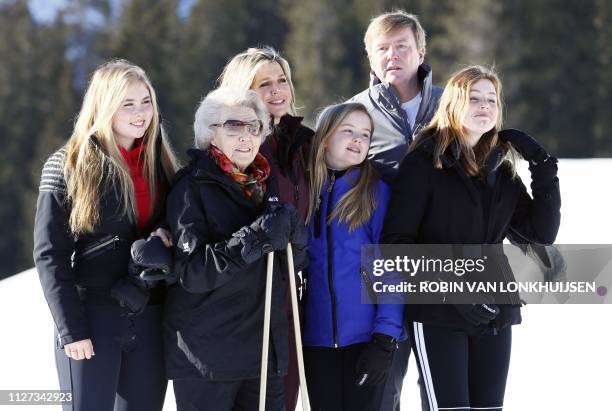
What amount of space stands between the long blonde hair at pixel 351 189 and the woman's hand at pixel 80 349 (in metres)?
0.93

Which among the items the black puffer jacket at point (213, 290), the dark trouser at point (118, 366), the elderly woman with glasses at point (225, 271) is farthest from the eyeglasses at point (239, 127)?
the dark trouser at point (118, 366)

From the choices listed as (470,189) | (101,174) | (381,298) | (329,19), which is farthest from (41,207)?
(329,19)

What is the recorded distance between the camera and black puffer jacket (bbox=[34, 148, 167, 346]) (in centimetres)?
313

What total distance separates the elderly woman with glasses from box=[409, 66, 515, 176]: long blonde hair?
0.66 meters

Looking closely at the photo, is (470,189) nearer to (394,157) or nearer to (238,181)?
(394,157)

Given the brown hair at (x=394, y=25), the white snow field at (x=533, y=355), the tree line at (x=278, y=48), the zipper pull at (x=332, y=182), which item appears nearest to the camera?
the zipper pull at (x=332, y=182)

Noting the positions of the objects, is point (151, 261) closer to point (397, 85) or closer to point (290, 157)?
point (290, 157)

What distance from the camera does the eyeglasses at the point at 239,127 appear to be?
10.6 ft

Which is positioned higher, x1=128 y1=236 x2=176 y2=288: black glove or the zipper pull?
the zipper pull

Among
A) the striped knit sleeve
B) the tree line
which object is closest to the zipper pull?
the striped knit sleeve

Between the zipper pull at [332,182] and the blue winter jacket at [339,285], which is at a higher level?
the zipper pull at [332,182]

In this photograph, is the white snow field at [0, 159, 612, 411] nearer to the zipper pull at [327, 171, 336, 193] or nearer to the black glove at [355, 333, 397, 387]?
the black glove at [355, 333, 397, 387]

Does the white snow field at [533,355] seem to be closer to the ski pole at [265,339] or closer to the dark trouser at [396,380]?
the dark trouser at [396,380]

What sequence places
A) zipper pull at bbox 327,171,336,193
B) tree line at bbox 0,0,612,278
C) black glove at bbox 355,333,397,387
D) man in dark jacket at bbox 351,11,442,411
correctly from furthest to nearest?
tree line at bbox 0,0,612,278, man in dark jacket at bbox 351,11,442,411, zipper pull at bbox 327,171,336,193, black glove at bbox 355,333,397,387
